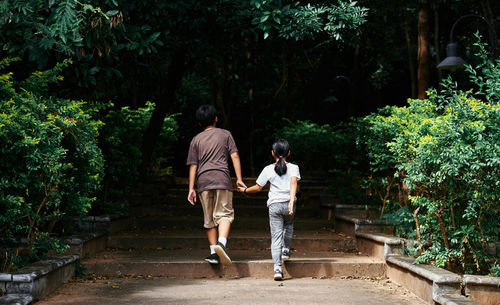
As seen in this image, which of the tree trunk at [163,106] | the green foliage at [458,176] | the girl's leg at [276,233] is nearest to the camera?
the green foliage at [458,176]

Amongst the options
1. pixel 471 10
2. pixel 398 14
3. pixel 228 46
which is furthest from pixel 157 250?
pixel 471 10

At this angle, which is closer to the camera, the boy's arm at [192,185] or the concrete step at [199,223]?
the boy's arm at [192,185]

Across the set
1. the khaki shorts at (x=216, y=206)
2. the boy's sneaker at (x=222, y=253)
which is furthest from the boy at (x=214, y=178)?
the boy's sneaker at (x=222, y=253)

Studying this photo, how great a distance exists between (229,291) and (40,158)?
2.41 m

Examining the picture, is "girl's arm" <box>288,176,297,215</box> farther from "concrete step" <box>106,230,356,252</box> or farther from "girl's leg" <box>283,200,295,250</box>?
"concrete step" <box>106,230,356,252</box>

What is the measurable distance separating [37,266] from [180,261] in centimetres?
202

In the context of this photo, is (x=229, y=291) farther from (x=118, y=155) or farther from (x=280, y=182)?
(x=118, y=155)

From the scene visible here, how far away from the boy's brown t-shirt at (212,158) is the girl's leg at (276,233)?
635mm

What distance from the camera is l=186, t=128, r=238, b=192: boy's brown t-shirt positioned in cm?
713

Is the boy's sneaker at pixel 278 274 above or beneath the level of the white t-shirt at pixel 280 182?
beneath

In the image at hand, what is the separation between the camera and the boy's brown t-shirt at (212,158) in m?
7.13

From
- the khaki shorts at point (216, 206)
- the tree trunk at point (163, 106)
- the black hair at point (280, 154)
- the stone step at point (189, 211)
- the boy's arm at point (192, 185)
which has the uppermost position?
the tree trunk at point (163, 106)

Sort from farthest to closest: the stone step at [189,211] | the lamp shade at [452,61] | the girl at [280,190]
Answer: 1. the stone step at [189,211]
2. the lamp shade at [452,61]
3. the girl at [280,190]

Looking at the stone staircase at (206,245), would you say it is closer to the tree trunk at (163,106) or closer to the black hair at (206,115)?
the tree trunk at (163,106)
